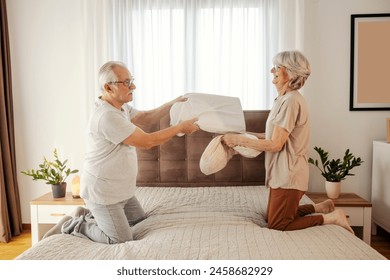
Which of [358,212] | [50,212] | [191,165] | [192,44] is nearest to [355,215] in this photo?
[358,212]

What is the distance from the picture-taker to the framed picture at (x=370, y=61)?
10.8 feet

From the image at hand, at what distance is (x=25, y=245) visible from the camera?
329cm

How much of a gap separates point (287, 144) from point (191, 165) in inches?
48.7

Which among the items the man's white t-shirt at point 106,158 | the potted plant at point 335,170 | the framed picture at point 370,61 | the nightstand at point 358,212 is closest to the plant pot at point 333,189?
the potted plant at point 335,170

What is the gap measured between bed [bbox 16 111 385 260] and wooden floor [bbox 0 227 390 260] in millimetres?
956

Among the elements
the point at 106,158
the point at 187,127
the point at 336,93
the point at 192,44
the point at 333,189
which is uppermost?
the point at 192,44

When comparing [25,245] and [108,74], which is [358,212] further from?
[25,245]

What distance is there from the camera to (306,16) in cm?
330

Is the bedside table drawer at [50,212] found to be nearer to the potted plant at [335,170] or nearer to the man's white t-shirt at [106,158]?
the man's white t-shirt at [106,158]

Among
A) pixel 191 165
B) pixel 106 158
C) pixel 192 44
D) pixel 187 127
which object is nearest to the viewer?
pixel 106 158

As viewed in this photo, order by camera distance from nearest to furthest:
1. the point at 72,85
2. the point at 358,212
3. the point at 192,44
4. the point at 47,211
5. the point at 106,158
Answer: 1. the point at 106,158
2. the point at 358,212
3. the point at 47,211
4. the point at 192,44
5. the point at 72,85

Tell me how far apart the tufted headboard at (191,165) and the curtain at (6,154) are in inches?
47.3

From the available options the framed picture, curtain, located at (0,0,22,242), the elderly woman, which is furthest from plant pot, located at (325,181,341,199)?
curtain, located at (0,0,22,242)
